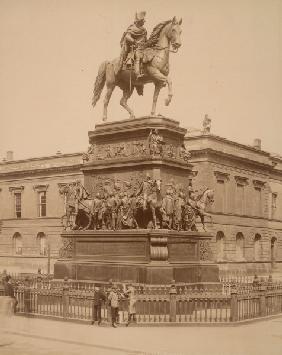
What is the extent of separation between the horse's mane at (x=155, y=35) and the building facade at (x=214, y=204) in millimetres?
27719

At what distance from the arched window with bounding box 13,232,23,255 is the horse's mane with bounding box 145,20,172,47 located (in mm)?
43233

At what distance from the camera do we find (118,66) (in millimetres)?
22625

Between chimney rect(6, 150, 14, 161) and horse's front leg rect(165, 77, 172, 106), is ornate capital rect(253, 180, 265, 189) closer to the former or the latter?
chimney rect(6, 150, 14, 161)

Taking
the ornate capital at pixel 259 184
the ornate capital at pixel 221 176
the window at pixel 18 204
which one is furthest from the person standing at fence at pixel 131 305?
the window at pixel 18 204

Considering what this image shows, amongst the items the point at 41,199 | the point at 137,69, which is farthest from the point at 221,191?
the point at 137,69

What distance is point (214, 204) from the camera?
50.3 metres

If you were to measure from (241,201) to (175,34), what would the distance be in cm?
3431

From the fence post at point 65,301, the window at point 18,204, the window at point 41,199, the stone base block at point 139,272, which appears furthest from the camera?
the window at point 18,204

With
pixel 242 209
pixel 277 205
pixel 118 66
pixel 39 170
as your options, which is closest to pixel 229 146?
pixel 242 209

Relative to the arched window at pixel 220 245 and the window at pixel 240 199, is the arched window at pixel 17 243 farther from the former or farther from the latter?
the window at pixel 240 199

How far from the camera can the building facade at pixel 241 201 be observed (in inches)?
1976

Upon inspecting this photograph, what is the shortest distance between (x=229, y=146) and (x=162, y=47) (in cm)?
3212

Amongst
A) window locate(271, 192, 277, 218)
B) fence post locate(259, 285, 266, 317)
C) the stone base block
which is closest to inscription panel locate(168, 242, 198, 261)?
the stone base block

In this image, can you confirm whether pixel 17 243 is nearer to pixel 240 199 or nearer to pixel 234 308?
pixel 240 199
